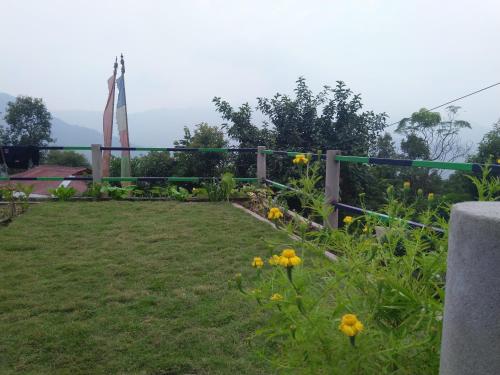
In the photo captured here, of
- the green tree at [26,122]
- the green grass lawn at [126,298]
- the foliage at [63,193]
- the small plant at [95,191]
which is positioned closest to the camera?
the green grass lawn at [126,298]

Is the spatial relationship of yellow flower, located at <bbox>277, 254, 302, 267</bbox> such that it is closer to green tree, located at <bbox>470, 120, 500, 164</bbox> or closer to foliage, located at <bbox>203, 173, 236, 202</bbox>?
foliage, located at <bbox>203, 173, 236, 202</bbox>

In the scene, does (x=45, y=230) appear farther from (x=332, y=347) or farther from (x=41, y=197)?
(x=332, y=347)

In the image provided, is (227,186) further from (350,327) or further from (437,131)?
(437,131)

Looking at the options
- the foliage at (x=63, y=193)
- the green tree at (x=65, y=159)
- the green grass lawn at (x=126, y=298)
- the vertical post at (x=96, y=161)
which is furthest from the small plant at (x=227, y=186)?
the green tree at (x=65, y=159)

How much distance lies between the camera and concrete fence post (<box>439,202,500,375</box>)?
746mm

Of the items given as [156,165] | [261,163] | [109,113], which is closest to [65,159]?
[109,113]

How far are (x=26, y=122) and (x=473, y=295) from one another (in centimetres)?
3499

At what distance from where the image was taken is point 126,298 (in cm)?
244

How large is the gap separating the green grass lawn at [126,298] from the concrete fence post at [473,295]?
1049mm

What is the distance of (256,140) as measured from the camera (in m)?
9.79

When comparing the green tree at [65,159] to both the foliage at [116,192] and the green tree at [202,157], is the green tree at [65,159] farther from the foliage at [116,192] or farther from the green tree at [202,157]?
the foliage at [116,192]

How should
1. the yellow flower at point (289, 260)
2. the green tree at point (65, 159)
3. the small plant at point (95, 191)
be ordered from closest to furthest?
the yellow flower at point (289, 260)
the small plant at point (95, 191)
the green tree at point (65, 159)

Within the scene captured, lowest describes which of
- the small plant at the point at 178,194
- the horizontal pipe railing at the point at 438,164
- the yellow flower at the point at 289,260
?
the small plant at the point at 178,194

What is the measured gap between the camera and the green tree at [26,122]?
30.2 metres
